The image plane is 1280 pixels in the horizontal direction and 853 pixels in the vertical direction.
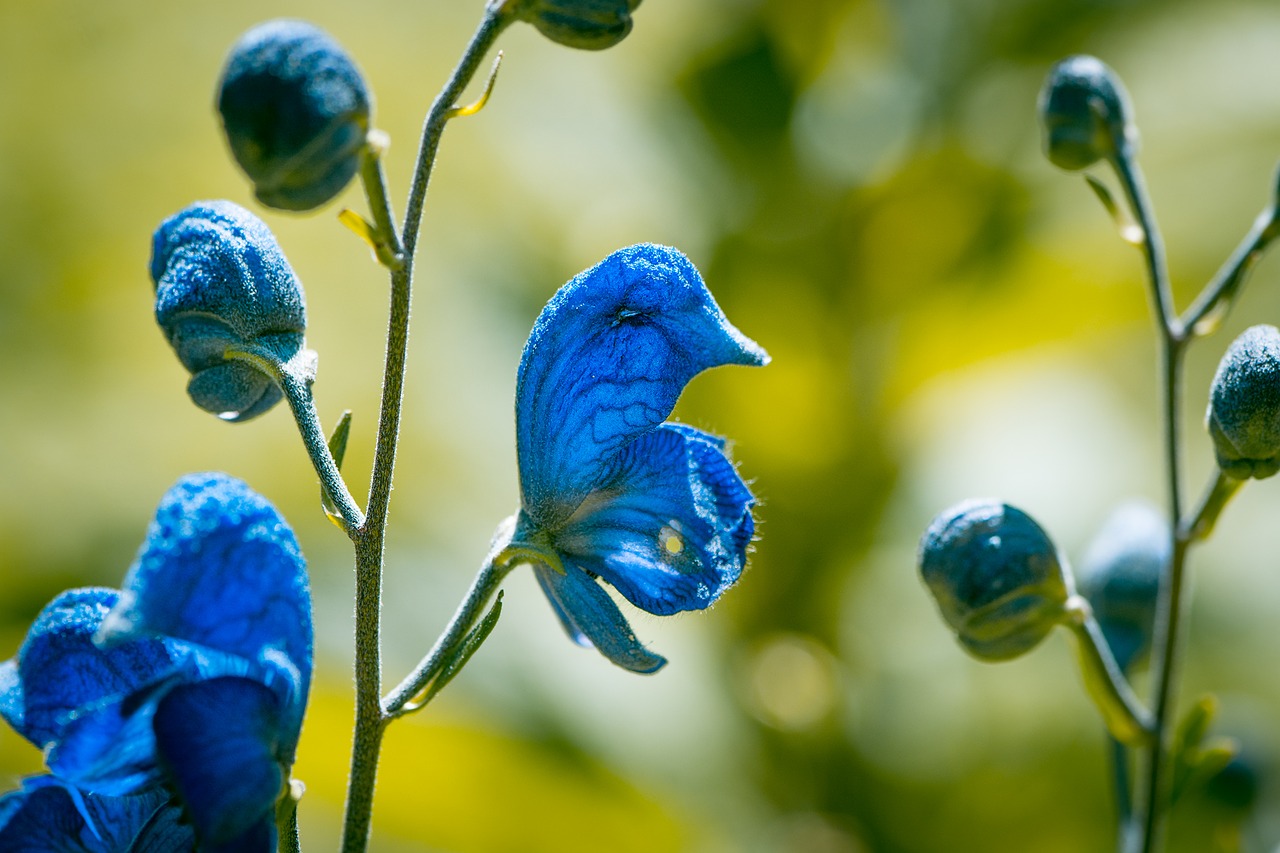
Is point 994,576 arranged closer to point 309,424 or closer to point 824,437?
point 309,424

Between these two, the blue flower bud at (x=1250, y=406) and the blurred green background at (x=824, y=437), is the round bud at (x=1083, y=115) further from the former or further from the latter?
the blurred green background at (x=824, y=437)

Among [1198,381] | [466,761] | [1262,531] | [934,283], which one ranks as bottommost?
[466,761]

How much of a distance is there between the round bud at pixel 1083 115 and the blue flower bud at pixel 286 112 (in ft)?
1.51

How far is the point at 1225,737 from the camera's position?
3.36 ft

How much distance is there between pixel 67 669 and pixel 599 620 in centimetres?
20

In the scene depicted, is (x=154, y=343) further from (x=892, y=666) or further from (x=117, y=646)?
(x=117, y=646)

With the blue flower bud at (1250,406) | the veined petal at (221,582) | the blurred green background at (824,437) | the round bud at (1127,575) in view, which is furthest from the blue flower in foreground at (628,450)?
the blurred green background at (824,437)

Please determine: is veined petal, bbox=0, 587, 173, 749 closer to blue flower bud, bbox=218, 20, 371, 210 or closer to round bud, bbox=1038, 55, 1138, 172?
blue flower bud, bbox=218, 20, 371, 210

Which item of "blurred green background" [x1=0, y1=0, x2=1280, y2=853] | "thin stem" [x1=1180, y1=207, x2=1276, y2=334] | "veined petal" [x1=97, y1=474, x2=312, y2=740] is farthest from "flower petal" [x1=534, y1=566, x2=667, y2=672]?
"blurred green background" [x1=0, y1=0, x2=1280, y2=853]

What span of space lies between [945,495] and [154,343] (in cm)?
144

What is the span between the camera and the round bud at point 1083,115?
31.4 inches

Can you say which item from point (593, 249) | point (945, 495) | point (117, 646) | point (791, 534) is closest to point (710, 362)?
point (117, 646)

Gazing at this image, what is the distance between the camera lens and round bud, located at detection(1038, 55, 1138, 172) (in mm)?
796

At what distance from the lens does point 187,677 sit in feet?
1.68
